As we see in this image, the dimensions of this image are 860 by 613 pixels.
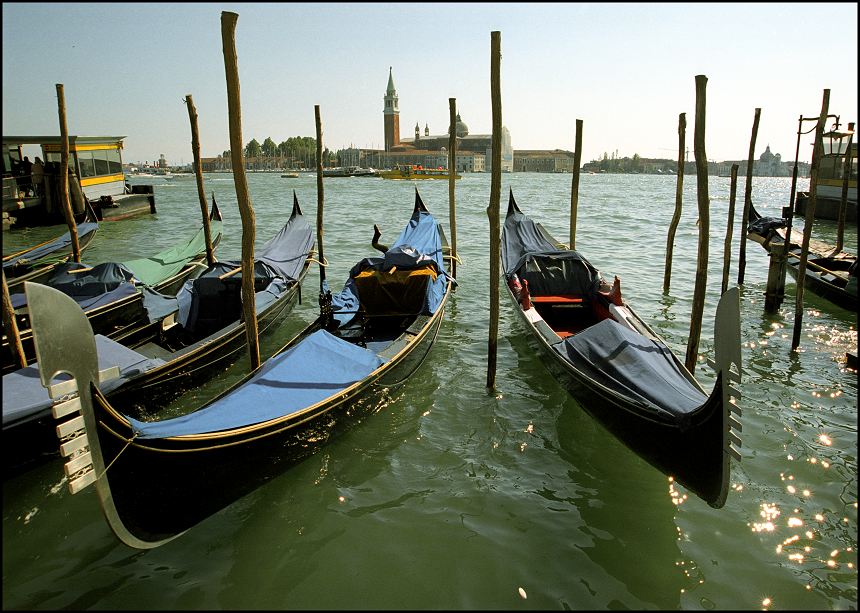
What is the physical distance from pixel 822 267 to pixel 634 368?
17.3 ft

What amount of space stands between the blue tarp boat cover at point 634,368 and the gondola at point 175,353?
261 centimetres

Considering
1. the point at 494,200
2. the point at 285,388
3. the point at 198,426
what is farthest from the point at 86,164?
the point at 198,426

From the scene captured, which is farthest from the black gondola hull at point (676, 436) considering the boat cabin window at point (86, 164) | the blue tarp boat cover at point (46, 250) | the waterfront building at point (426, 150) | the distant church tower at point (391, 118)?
the distant church tower at point (391, 118)

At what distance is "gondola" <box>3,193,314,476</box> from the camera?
123 inches

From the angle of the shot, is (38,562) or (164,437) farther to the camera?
(38,562)

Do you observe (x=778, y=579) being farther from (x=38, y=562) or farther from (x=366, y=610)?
(x=38, y=562)

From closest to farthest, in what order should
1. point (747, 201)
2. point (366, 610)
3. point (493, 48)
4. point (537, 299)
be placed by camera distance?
point (366, 610), point (493, 48), point (537, 299), point (747, 201)

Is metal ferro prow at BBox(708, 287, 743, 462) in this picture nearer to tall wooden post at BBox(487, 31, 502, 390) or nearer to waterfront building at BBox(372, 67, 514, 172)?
tall wooden post at BBox(487, 31, 502, 390)

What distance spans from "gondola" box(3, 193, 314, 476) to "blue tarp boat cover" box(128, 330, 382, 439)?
16.2 inches

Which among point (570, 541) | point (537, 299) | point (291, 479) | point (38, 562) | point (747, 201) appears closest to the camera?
point (38, 562)

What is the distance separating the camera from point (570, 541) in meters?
2.88

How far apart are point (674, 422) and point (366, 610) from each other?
5.64ft

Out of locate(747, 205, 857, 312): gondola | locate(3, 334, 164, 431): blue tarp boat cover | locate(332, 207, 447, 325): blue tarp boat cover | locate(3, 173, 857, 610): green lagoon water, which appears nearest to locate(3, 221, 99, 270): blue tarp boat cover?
locate(3, 173, 857, 610): green lagoon water

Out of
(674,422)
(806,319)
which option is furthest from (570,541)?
(806,319)
